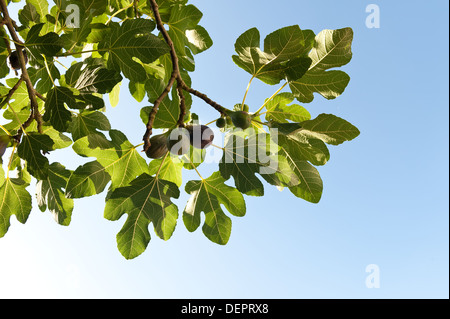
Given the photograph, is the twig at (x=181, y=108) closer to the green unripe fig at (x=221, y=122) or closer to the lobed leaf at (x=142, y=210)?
the green unripe fig at (x=221, y=122)

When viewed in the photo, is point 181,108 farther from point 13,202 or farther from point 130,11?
point 13,202

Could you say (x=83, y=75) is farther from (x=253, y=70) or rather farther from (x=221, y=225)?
(x=221, y=225)

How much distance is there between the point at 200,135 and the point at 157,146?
203 millimetres

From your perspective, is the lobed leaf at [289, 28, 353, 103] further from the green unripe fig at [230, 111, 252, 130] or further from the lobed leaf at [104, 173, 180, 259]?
the lobed leaf at [104, 173, 180, 259]

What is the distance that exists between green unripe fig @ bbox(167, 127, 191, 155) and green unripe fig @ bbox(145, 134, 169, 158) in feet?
0.14

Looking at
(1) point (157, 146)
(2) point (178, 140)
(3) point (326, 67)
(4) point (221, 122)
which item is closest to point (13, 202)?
(1) point (157, 146)

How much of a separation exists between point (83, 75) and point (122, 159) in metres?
0.44

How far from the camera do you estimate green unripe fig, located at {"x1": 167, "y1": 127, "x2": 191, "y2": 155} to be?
65.0 inches

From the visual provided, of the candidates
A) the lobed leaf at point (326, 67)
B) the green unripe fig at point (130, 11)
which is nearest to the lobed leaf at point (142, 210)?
the lobed leaf at point (326, 67)

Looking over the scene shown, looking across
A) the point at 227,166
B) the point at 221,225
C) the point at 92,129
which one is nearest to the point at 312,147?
the point at 227,166

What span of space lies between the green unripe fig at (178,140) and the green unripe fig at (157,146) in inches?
1.7

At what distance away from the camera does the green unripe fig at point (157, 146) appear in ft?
5.55

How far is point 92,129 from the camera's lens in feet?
5.91

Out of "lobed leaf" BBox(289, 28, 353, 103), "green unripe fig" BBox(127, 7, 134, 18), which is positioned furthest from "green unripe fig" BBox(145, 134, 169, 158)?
"green unripe fig" BBox(127, 7, 134, 18)
